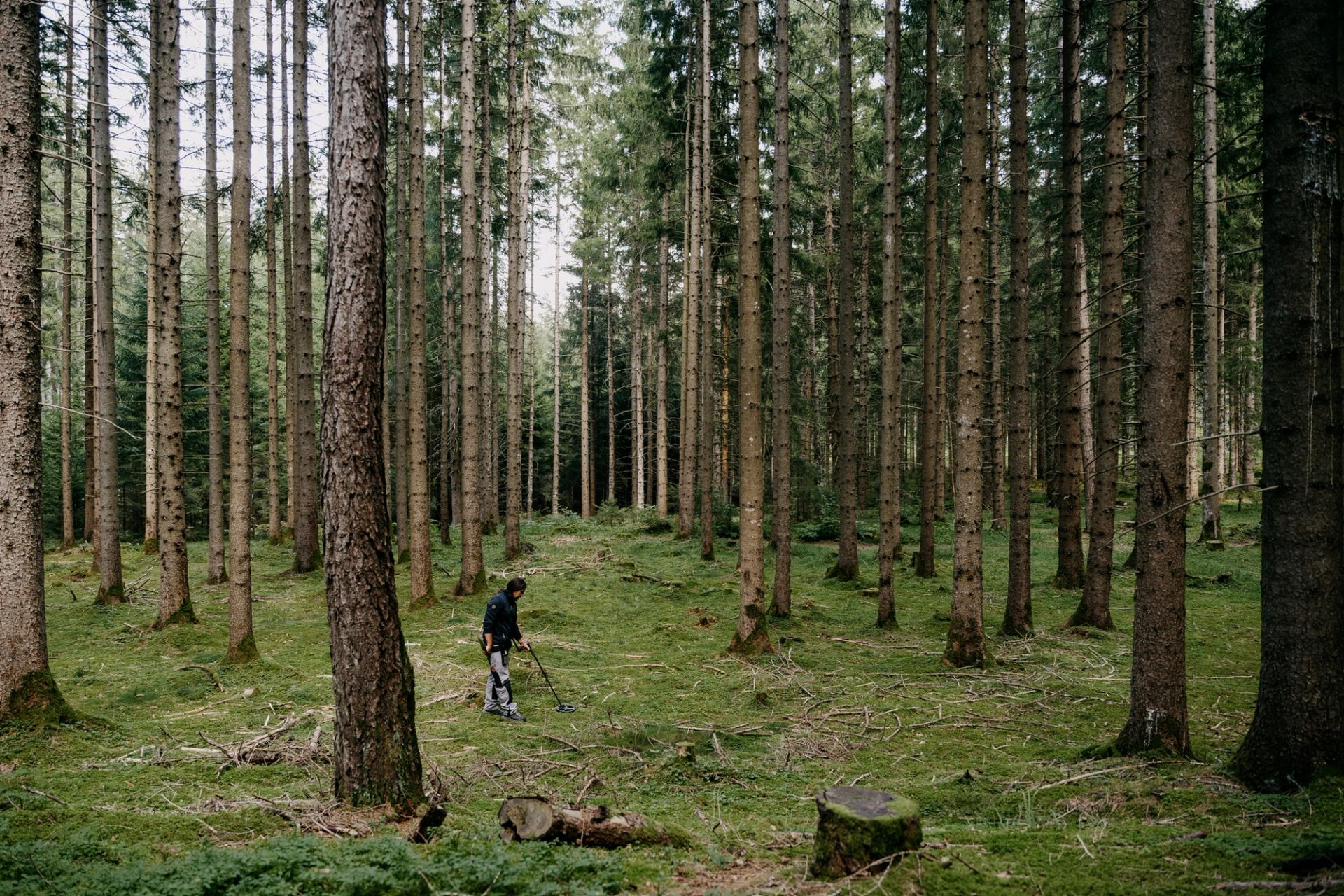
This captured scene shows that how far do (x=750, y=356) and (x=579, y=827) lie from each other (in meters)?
7.49

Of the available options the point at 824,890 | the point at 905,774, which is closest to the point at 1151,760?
the point at 905,774

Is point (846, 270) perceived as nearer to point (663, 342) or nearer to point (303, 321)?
point (303, 321)

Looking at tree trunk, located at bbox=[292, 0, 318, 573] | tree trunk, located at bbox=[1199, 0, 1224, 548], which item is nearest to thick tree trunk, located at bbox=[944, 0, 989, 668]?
tree trunk, located at bbox=[292, 0, 318, 573]

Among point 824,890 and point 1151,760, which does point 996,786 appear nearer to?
point 1151,760

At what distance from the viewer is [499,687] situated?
8695 mm

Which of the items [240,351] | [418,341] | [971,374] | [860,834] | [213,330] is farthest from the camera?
[418,341]

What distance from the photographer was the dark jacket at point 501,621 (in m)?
8.69

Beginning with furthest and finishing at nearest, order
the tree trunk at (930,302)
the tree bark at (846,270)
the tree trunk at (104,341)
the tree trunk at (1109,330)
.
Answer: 1. the tree trunk at (930,302)
2. the tree bark at (846,270)
3. the tree trunk at (104,341)
4. the tree trunk at (1109,330)

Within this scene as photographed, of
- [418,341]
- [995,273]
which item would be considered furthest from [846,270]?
[995,273]

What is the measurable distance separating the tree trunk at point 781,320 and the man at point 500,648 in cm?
504

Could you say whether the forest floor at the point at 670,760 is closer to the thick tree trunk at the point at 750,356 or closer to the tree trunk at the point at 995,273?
the thick tree trunk at the point at 750,356

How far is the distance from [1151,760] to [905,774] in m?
1.91

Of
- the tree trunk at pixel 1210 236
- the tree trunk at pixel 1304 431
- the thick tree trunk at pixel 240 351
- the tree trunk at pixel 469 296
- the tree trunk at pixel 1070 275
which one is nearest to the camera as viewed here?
the tree trunk at pixel 1304 431

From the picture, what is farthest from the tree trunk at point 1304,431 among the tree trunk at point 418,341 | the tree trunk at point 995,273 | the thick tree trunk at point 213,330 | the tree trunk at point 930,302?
the thick tree trunk at point 213,330
